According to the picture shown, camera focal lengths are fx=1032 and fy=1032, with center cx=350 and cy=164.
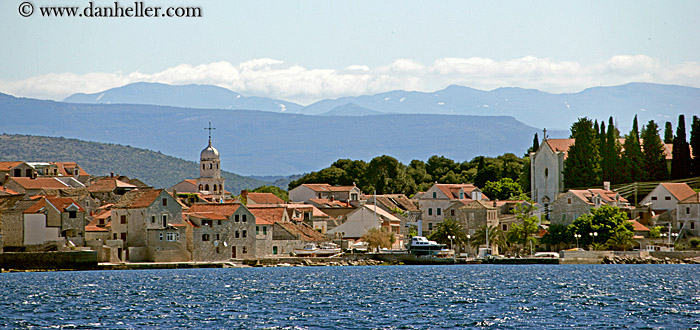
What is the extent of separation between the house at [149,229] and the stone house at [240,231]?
4896 millimetres

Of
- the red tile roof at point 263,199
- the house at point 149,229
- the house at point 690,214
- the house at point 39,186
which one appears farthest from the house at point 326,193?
the house at point 149,229

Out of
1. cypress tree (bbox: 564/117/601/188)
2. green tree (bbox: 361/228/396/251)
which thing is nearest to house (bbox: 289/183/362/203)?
green tree (bbox: 361/228/396/251)

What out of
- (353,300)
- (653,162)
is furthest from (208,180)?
(353,300)

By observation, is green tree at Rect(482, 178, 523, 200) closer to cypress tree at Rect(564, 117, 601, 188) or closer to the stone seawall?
cypress tree at Rect(564, 117, 601, 188)

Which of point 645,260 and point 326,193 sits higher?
point 326,193

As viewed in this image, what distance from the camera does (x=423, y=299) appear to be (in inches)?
2109

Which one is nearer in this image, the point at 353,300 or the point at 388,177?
the point at 353,300

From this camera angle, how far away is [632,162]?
118750 mm

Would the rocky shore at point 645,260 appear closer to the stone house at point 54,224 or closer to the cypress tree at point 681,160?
the cypress tree at point 681,160

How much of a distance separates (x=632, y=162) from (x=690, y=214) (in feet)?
49.8

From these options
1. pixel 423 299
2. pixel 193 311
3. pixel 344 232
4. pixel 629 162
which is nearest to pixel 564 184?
pixel 629 162

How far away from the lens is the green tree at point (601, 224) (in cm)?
9975

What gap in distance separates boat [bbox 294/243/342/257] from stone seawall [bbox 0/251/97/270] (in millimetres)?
24672

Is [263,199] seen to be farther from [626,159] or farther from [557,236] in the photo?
[626,159]
